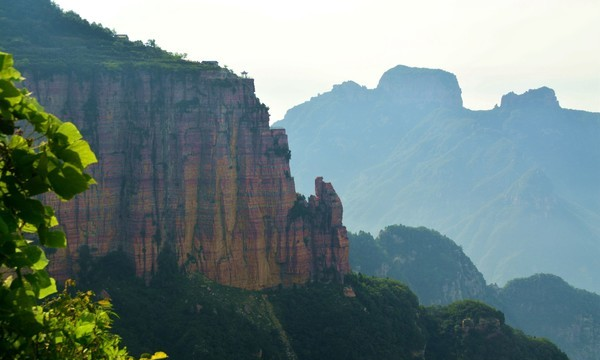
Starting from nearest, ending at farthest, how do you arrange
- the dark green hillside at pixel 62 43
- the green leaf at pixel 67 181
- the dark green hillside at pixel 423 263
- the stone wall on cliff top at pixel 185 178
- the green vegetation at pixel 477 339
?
1. the green leaf at pixel 67 181
2. the dark green hillside at pixel 62 43
3. the stone wall on cliff top at pixel 185 178
4. the green vegetation at pixel 477 339
5. the dark green hillside at pixel 423 263

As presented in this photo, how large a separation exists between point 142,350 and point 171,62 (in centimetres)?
2875

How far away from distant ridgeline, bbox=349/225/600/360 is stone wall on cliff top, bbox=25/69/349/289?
6924 cm

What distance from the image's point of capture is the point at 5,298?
623 centimetres

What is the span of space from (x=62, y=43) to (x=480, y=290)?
354 ft

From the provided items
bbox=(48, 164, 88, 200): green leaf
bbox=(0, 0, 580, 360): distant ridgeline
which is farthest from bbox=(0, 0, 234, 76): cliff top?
bbox=(48, 164, 88, 200): green leaf

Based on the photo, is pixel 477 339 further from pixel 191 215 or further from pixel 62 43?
pixel 62 43

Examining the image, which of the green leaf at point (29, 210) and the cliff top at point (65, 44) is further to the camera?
the cliff top at point (65, 44)

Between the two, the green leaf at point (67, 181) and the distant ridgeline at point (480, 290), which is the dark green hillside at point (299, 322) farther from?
the distant ridgeline at point (480, 290)

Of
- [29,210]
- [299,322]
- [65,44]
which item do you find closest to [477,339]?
[299,322]

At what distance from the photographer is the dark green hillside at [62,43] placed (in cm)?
6159

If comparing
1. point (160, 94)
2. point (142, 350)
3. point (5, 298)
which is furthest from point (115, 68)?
point (5, 298)

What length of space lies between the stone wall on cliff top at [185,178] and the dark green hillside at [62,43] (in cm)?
147

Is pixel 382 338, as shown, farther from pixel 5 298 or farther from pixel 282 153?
pixel 5 298

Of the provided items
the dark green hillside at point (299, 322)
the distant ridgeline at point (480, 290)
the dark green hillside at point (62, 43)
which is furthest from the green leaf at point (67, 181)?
the distant ridgeline at point (480, 290)
